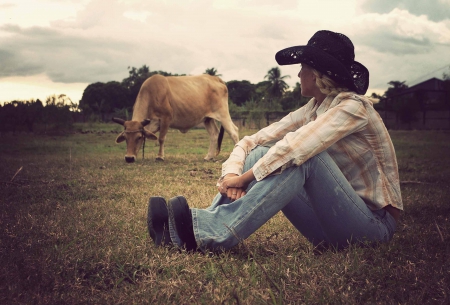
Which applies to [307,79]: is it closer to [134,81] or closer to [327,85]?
[327,85]

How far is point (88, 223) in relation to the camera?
3.15m

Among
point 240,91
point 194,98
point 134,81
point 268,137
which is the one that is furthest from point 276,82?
point 268,137

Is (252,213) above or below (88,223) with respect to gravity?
above

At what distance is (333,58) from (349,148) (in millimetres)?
493

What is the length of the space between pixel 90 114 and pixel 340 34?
3103 centimetres

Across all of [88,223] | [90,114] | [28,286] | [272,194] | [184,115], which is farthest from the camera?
[90,114]

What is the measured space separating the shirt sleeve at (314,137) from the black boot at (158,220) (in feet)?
1.89

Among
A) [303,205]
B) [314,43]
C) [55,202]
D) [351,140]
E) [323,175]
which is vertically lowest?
[55,202]

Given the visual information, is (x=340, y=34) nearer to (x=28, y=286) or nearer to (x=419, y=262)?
(x=419, y=262)

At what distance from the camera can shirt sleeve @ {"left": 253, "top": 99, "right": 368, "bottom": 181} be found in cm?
200

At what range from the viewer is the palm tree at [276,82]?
200 ft

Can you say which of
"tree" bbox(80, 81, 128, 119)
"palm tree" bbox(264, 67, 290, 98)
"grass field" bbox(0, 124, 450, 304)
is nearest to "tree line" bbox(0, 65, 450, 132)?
"tree" bbox(80, 81, 128, 119)

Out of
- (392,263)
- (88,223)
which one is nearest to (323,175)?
(392,263)

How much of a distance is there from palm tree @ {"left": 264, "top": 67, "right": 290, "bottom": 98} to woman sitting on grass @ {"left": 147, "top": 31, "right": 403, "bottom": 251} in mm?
59416
